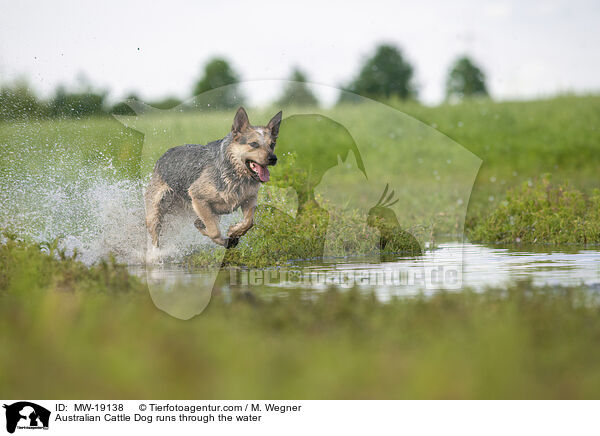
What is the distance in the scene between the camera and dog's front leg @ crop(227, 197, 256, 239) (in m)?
8.38

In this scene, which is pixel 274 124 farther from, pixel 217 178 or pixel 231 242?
pixel 231 242

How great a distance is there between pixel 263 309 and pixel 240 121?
2.71m

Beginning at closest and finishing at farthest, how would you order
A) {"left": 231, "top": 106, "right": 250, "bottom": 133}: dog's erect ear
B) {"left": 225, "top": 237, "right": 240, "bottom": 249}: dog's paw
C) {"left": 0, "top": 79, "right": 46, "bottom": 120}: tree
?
{"left": 231, "top": 106, "right": 250, "bottom": 133}: dog's erect ear, {"left": 225, "top": 237, "right": 240, "bottom": 249}: dog's paw, {"left": 0, "top": 79, "right": 46, "bottom": 120}: tree

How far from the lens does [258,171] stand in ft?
26.4

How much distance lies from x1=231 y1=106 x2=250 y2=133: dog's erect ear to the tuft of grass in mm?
5413

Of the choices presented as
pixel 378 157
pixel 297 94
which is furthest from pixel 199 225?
Result: pixel 378 157

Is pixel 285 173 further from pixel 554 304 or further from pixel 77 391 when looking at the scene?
pixel 77 391

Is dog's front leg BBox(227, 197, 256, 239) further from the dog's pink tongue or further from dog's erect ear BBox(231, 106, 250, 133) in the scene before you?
dog's erect ear BBox(231, 106, 250, 133)

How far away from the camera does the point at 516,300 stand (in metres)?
5.96

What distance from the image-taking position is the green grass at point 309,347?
12.7 feet
